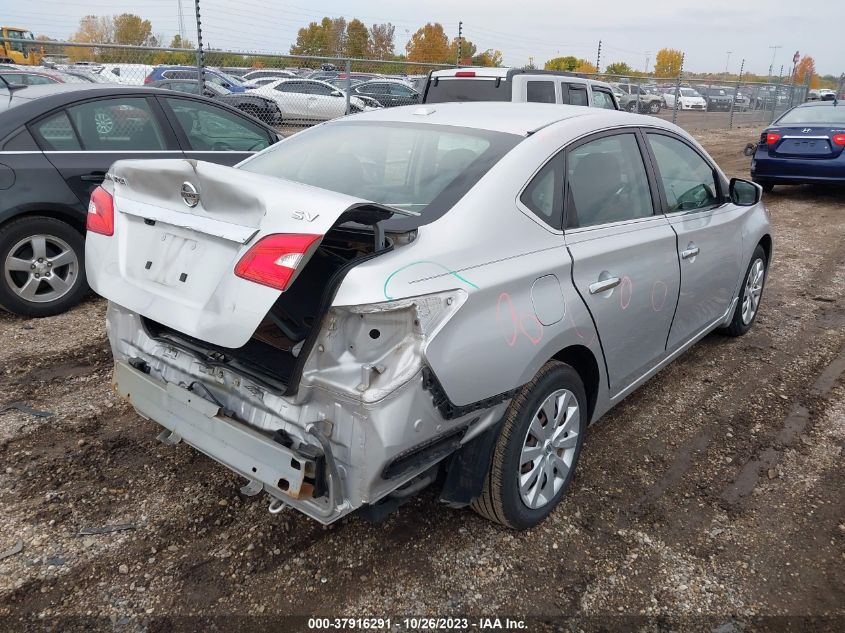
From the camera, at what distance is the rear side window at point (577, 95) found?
32.0 ft

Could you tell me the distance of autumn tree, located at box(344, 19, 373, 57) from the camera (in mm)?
36875

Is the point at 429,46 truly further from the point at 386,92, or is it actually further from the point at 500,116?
the point at 500,116

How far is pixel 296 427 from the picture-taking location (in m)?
2.23

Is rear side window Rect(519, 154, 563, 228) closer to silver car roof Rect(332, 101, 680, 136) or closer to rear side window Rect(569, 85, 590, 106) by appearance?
silver car roof Rect(332, 101, 680, 136)

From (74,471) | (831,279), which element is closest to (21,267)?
(74,471)

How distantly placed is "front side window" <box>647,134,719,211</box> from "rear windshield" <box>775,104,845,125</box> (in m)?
7.74

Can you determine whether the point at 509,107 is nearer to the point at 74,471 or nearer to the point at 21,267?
the point at 74,471

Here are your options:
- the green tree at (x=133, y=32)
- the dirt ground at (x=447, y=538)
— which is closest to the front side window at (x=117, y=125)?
the dirt ground at (x=447, y=538)

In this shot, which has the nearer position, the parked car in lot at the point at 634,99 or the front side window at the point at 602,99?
the front side window at the point at 602,99

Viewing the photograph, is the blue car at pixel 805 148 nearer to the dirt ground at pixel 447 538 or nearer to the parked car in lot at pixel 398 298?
the dirt ground at pixel 447 538

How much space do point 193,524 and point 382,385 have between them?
4.21ft

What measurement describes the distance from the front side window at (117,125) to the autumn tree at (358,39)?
104 ft

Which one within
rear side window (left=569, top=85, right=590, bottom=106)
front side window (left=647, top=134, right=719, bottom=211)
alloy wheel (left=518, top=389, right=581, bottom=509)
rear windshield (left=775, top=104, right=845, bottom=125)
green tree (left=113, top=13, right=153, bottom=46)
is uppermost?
green tree (left=113, top=13, right=153, bottom=46)

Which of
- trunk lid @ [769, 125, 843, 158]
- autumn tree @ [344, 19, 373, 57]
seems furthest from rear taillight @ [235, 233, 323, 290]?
autumn tree @ [344, 19, 373, 57]
